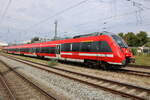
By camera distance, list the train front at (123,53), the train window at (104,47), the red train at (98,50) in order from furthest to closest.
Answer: the train window at (104,47)
the red train at (98,50)
the train front at (123,53)

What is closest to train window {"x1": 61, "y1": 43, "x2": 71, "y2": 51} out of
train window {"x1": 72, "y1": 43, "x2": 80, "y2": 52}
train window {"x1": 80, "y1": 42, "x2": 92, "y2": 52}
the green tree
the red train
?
the red train

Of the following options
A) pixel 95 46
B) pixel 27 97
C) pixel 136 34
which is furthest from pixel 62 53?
pixel 136 34

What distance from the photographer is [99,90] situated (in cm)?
613

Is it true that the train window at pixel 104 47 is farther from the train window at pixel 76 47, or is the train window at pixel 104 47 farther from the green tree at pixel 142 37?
the green tree at pixel 142 37

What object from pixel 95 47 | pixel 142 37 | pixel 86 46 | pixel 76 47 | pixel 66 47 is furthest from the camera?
pixel 142 37

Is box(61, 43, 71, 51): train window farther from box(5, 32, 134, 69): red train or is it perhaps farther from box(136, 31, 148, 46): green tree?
box(136, 31, 148, 46): green tree

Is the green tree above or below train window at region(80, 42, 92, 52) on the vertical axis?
above

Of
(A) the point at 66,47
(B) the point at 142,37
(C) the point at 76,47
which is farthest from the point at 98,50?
(B) the point at 142,37

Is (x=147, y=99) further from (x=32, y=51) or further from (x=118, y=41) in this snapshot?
(x=32, y=51)

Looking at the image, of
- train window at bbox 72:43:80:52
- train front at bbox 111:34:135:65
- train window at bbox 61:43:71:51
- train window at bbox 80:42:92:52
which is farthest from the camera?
train window at bbox 61:43:71:51

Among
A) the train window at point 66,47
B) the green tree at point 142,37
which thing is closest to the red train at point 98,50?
the train window at point 66,47

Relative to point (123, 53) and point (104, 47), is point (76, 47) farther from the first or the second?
point (123, 53)

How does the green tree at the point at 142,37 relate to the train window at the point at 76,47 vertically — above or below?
above

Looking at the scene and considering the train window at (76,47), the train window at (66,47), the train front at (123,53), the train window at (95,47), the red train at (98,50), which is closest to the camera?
the train front at (123,53)
